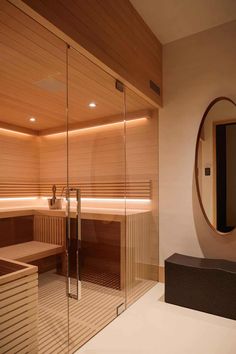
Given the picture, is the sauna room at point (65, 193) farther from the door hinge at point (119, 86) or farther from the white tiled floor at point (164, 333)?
the white tiled floor at point (164, 333)

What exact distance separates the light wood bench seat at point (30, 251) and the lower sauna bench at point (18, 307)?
8 centimetres

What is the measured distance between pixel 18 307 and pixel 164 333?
1175 millimetres

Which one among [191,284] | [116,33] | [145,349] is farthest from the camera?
[191,284]

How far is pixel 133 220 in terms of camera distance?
8.90ft

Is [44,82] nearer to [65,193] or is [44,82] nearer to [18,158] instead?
[18,158]

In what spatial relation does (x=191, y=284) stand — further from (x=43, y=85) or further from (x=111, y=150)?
(x=43, y=85)

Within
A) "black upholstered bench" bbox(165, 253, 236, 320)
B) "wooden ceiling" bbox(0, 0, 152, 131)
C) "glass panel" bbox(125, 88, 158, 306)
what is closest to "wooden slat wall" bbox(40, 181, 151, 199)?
"glass panel" bbox(125, 88, 158, 306)

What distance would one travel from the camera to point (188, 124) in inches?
116

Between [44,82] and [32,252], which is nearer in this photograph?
[32,252]

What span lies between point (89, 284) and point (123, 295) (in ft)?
1.46

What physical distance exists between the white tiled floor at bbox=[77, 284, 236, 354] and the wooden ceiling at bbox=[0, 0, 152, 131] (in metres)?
1.71

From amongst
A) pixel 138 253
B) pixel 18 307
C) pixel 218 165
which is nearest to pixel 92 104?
pixel 218 165

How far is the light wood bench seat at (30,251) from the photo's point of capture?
1.69 meters

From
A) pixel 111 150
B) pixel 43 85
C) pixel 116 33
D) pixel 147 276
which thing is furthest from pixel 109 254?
pixel 116 33
